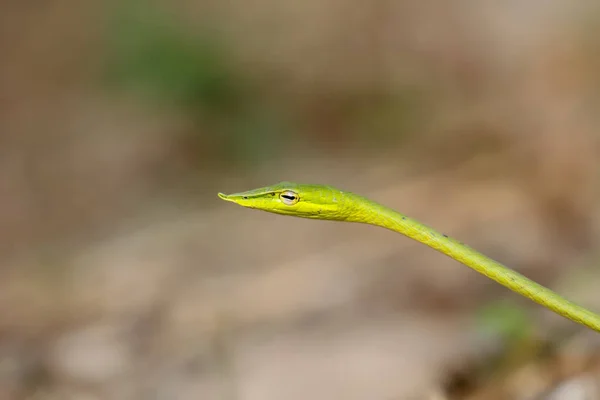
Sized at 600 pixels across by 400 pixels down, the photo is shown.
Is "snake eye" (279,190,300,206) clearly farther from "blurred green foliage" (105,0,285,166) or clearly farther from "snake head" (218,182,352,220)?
"blurred green foliage" (105,0,285,166)

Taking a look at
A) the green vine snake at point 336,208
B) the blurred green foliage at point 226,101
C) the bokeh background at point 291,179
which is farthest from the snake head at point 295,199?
the blurred green foliage at point 226,101

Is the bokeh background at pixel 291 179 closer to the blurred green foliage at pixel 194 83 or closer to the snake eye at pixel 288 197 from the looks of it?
the blurred green foliage at pixel 194 83

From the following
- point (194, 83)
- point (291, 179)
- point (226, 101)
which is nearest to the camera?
point (291, 179)

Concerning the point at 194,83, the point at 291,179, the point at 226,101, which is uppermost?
the point at 194,83

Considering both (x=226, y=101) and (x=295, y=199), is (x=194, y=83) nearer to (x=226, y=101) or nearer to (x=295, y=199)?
(x=226, y=101)

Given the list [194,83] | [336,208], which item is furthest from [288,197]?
[194,83]
